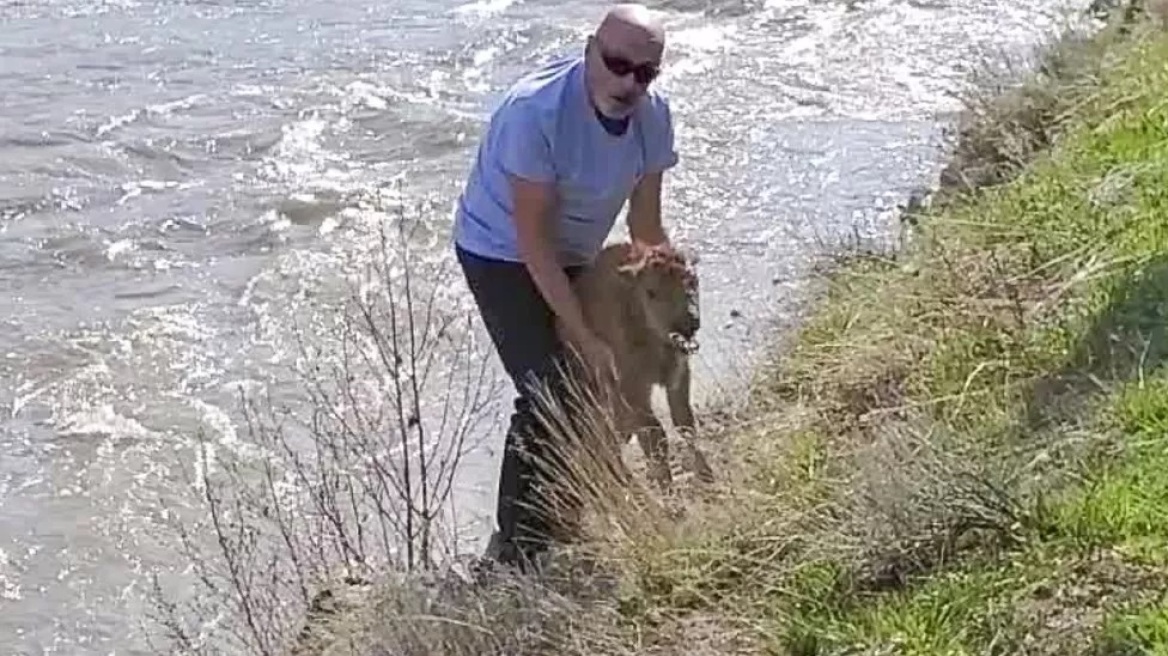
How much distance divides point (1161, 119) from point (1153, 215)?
1.42 metres

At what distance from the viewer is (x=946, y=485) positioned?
204 inches

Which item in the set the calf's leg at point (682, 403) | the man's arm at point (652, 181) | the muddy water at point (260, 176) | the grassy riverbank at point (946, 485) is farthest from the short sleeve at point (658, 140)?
the muddy water at point (260, 176)

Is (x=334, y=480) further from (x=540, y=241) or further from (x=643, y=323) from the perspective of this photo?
(x=540, y=241)

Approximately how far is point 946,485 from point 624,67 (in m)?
1.57

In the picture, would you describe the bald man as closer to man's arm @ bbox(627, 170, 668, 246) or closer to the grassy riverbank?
man's arm @ bbox(627, 170, 668, 246)

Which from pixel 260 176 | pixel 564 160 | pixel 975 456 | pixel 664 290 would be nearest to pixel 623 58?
pixel 564 160

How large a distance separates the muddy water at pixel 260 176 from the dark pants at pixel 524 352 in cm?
116

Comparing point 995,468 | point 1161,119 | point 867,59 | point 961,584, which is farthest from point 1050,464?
point 867,59

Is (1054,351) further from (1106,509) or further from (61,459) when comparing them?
(61,459)

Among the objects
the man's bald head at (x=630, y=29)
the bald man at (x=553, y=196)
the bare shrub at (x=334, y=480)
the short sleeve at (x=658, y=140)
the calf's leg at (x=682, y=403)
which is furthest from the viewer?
the bare shrub at (x=334, y=480)

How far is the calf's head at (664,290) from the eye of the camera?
6.51 meters

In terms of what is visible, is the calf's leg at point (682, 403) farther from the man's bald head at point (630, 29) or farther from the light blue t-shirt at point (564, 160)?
the man's bald head at point (630, 29)

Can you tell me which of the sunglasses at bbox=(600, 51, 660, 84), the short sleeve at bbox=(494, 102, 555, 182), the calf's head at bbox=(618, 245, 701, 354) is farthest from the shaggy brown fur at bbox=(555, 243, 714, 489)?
the sunglasses at bbox=(600, 51, 660, 84)

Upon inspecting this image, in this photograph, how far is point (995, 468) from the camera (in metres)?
5.36
